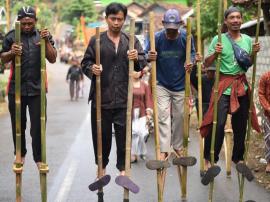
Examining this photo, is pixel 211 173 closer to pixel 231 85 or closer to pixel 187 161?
pixel 187 161

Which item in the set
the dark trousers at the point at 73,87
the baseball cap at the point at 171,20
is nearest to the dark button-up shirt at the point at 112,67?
the baseball cap at the point at 171,20

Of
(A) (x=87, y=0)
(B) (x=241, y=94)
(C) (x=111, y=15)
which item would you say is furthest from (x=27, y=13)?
(A) (x=87, y=0)

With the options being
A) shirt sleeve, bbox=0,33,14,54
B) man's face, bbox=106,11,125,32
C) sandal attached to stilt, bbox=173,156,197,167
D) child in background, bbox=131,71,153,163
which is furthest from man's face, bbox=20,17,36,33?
child in background, bbox=131,71,153,163

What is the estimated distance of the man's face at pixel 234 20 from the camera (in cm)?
617

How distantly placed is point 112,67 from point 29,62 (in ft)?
2.95

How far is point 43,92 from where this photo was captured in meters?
5.56

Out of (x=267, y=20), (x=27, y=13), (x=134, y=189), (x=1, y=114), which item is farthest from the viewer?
(x=1, y=114)

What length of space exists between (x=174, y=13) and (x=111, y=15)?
84cm

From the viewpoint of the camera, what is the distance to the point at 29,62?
6.05 meters

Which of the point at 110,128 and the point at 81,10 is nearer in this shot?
the point at 110,128

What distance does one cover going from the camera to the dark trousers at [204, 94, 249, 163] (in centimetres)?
641

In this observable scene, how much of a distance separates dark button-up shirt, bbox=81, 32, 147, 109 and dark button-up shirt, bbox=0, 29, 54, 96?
0.56m

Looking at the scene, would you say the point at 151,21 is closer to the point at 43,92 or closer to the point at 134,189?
the point at 43,92

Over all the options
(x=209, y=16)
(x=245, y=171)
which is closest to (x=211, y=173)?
(x=245, y=171)
